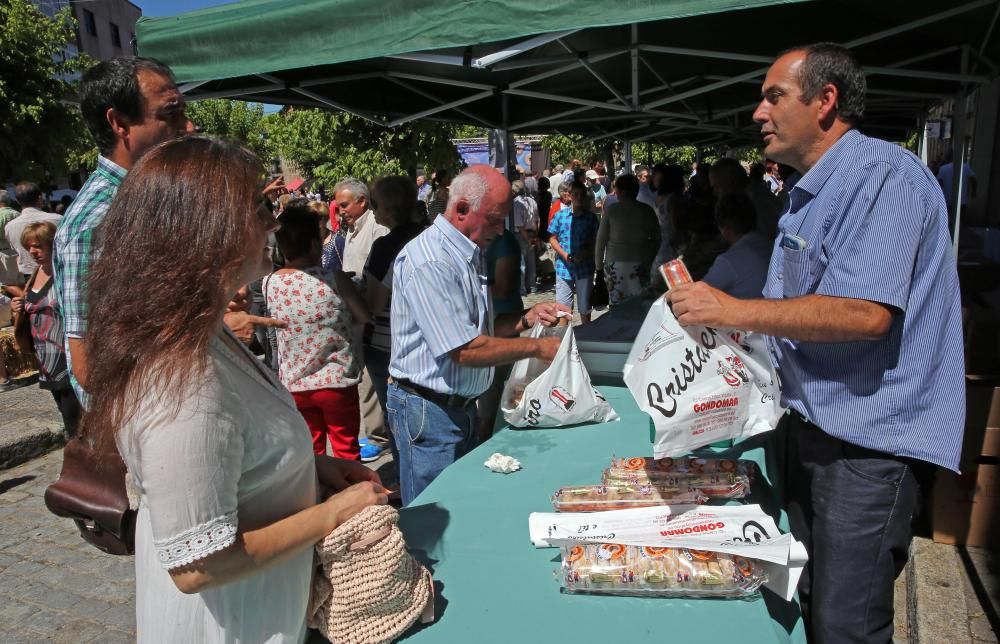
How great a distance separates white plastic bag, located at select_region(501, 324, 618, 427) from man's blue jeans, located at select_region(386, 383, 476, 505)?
0.20 m

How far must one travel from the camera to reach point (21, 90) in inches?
553

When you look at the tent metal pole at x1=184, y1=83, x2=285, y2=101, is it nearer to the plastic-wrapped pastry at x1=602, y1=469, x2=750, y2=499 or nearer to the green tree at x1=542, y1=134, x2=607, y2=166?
the plastic-wrapped pastry at x1=602, y1=469, x2=750, y2=499

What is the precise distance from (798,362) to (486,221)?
4.26 feet

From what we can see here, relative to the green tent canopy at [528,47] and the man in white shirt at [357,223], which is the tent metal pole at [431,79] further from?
the man in white shirt at [357,223]

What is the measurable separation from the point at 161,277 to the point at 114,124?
1.40 meters

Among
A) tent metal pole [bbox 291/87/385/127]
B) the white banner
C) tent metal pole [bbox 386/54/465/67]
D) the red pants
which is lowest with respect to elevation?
the red pants

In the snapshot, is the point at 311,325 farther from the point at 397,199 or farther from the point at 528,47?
the point at 528,47

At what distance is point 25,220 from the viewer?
24.9 feet

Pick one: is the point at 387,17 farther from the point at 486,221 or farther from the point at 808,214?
the point at 808,214

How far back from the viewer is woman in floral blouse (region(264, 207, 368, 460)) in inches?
145

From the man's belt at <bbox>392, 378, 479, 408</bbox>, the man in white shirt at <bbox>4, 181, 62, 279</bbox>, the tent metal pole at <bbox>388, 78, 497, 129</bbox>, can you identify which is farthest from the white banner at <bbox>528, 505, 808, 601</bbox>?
the man in white shirt at <bbox>4, 181, 62, 279</bbox>

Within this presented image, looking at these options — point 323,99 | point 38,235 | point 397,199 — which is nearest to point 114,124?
point 397,199

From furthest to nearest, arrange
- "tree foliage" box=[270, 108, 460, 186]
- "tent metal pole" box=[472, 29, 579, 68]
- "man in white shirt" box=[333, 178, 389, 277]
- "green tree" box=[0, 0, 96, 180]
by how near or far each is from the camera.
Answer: "green tree" box=[0, 0, 96, 180] → "tree foliage" box=[270, 108, 460, 186] → "man in white shirt" box=[333, 178, 389, 277] → "tent metal pole" box=[472, 29, 579, 68]

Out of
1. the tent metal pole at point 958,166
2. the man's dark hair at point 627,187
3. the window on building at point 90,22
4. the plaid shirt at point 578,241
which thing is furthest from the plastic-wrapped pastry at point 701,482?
the window on building at point 90,22
